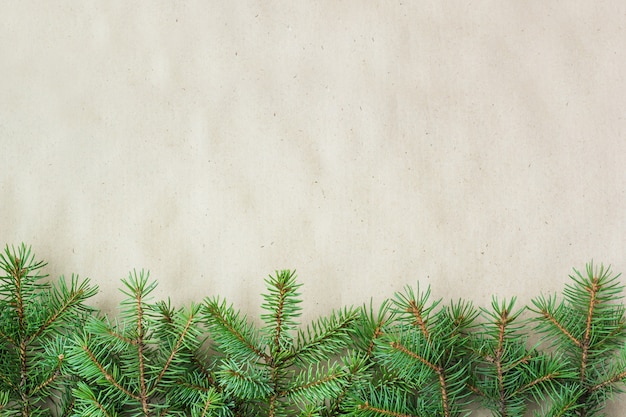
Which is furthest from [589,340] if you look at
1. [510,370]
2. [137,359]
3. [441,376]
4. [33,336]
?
[33,336]

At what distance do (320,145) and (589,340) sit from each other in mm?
497

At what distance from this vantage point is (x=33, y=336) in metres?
1.03

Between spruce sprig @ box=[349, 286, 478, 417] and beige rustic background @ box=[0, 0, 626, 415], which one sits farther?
beige rustic background @ box=[0, 0, 626, 415]

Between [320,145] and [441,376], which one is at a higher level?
[320,145]

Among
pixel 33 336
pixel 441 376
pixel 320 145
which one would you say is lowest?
pixel 441 376

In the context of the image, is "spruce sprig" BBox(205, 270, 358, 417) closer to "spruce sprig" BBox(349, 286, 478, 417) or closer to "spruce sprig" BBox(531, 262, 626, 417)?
"spruce sprig" BBox(349, 286, 478, 417)

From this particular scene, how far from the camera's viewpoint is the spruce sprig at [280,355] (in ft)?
3.16

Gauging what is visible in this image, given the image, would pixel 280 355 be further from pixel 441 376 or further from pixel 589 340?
pixel 589 340

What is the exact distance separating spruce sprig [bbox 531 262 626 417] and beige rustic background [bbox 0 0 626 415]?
57mm

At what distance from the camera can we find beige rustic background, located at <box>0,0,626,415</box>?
1.07 m

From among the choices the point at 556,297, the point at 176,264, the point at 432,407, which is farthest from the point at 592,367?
the point at 176,264

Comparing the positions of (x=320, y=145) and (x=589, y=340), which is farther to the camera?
(x=320, y=145)

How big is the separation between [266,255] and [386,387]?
0.27 metres

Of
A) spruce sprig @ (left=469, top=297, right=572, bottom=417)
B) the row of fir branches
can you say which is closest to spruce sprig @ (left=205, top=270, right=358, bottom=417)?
the row of fir branches
